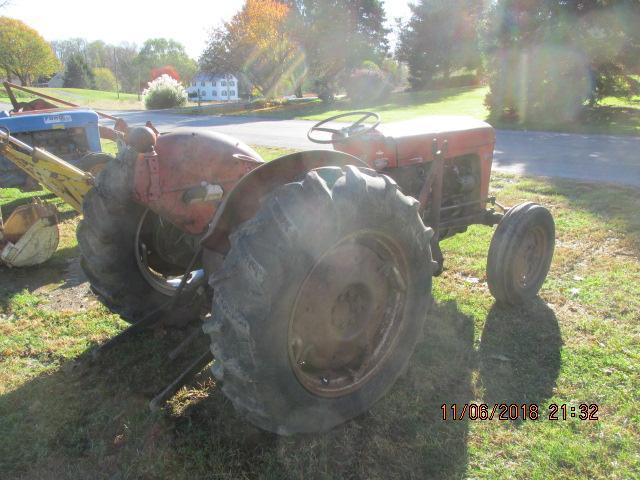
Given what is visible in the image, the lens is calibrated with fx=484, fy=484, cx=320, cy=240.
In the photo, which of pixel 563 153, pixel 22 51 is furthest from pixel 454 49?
pixel 22 51

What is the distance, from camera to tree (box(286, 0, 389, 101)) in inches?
1457

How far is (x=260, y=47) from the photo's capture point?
36.6 metres

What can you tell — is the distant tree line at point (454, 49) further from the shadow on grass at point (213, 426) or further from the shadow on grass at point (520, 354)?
the shadow on grass at point (213, 426)

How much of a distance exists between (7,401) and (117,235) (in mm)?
1139

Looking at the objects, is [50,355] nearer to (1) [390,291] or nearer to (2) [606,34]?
(1) [390,291]

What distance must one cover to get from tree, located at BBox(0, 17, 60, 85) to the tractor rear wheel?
5916 cm

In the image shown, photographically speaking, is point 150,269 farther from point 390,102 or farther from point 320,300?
point 390,102

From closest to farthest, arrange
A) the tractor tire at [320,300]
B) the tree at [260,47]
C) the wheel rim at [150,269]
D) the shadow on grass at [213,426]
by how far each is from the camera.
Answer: the tractor tire at [320,300] < the shadow on grass at [213,426] < the wheel rim at [150,269] < the tree at [260,47]

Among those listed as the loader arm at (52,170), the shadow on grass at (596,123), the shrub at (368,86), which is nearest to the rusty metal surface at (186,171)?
the loader arm at (52,170)

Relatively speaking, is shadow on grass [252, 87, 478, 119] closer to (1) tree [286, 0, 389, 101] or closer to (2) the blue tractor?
(1) tree [286, 0, 389, 101]

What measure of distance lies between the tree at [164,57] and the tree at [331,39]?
142 ft

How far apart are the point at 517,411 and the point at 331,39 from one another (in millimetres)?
38322

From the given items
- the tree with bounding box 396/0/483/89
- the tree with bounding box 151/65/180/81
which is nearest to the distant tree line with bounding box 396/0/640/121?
the tree with bounding box 396/0/483/89

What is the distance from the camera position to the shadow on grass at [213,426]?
2281 millimetres
